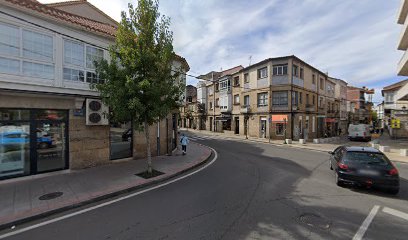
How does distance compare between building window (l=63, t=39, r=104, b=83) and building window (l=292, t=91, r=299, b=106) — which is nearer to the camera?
building window (l=63, t=39, r=104, b=83)

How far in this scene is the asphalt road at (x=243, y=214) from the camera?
440 cm

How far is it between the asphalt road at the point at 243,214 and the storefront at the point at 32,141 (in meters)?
4.87

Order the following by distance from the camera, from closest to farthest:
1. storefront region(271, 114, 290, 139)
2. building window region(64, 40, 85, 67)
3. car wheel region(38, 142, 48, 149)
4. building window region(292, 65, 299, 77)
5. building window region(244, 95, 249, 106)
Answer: car wheel region(38, 142, 48, 149)
building window region(64, 40, 85, 67)
storefront region(271, 114, 290, 139)
building window region(292, 65, 299, 77)
building window region(244, 95, 249, 106)

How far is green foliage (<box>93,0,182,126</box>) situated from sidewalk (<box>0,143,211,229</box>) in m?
2.44

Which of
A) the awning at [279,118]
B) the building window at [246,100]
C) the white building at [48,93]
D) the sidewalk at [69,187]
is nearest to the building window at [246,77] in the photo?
the building window at [246,100]

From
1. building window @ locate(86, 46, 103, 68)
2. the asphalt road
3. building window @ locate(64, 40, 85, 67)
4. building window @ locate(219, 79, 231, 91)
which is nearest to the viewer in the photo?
the asphalt road

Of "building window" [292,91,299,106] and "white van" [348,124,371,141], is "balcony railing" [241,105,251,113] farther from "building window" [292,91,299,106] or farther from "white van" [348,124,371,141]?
"white van" [348,124,371,141]

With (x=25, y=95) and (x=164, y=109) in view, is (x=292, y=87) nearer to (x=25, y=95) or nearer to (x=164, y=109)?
(x=164, y=109)

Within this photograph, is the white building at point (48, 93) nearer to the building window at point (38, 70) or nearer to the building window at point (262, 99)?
the building window at point (38, 70)

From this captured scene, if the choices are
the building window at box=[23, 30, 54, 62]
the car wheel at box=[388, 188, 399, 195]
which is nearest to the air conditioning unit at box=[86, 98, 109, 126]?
the building window at box=[23, 30, 54, 62]

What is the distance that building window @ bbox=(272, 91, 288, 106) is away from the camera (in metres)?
26.3

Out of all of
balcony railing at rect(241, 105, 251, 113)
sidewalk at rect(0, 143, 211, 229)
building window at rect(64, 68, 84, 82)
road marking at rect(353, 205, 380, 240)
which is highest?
building window at rect(64, 68, 84, 82)

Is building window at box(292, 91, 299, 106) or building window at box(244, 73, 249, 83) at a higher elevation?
building window at box(244, 73, 249, 83)

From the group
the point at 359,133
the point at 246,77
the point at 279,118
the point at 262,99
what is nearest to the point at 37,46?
the point at 279,118
